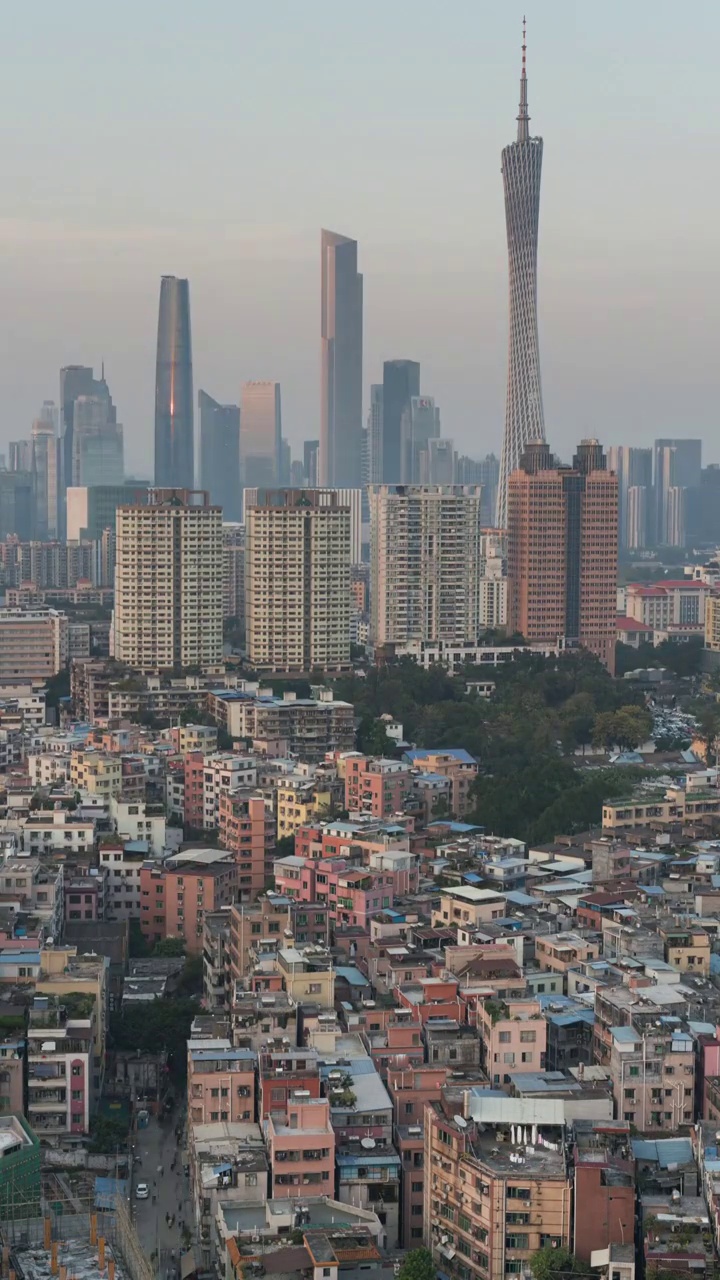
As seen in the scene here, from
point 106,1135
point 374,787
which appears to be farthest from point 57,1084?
point 374,787

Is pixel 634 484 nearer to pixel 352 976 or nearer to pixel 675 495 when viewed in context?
pixel 675 495

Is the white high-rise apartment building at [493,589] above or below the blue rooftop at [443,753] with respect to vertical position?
above

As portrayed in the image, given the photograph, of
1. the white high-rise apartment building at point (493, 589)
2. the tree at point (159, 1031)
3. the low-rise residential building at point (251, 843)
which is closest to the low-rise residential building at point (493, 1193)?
the tree at point (159, 1031)

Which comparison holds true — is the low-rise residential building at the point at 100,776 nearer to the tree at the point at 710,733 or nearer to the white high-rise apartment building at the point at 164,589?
the tree at the point at 710,733

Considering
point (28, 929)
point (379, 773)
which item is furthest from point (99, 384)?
point (28, 929)

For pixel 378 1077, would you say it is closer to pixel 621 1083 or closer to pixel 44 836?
pixel 621 1083

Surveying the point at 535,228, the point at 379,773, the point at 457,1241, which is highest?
the point at 535,228
